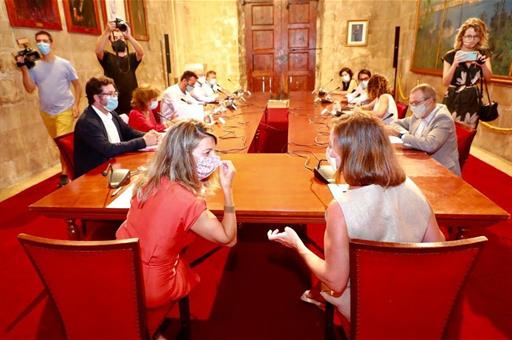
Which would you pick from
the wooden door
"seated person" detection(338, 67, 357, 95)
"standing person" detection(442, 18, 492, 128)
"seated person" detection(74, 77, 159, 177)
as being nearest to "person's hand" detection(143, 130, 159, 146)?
"seated person" detection(74, 77, 159, 177)

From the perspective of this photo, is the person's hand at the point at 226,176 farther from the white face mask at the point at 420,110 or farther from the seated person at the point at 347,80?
the seated person at the point at 347,80

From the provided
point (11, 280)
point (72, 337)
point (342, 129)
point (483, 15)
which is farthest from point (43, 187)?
point (483, 15)

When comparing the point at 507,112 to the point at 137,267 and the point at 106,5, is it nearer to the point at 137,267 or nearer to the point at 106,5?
the point at 137,267

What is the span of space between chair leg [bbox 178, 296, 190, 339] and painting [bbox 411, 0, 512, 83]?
12.4 ft

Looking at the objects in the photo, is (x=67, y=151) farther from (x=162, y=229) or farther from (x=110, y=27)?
(x=110, y=27)

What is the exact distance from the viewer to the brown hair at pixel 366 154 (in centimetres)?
127

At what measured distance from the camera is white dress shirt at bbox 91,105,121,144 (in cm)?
269

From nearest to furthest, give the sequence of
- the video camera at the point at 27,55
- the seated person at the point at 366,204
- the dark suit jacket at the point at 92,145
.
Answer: the seated person at the point at 366,204 < the dark suit jacket at the point at 92,145 < the video camera at the point at 27,55

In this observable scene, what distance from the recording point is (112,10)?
250 inches

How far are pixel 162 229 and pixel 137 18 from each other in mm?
7123

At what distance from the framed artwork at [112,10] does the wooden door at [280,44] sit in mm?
3500

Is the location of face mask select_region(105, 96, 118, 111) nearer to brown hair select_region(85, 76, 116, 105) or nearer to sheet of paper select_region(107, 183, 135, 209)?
brown hair select_region(85, 76, 116, 105)

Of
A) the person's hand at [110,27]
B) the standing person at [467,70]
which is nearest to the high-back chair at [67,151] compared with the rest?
the person's hand at [110,27]

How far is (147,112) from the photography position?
3.60m
